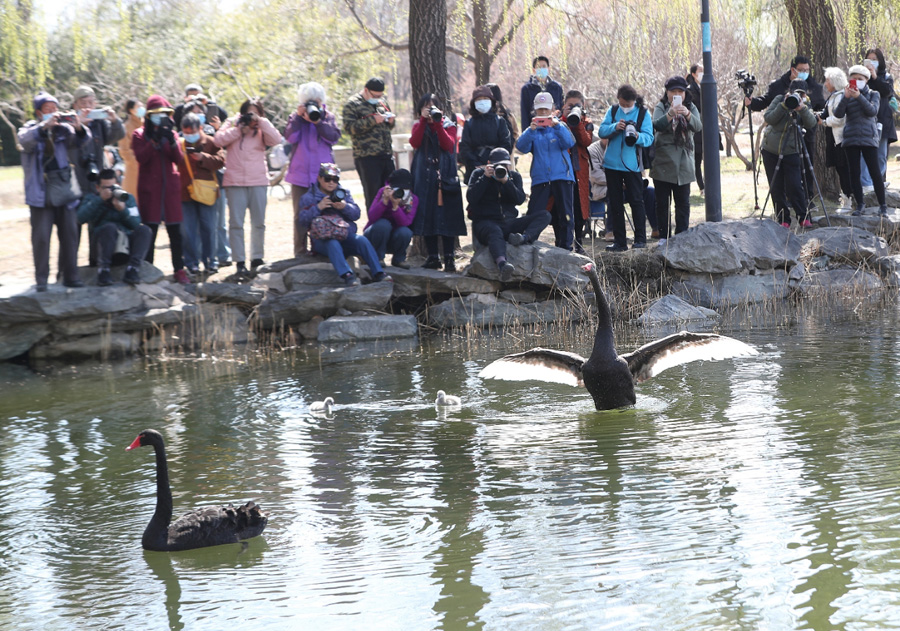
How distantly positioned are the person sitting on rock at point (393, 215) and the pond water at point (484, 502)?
3469 mm

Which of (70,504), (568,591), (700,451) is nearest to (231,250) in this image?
(70,504)

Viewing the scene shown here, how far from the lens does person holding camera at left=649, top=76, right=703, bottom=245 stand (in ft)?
44.1

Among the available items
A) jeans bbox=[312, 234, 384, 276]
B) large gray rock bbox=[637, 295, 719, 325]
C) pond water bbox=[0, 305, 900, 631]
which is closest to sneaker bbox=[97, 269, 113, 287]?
jeans bbox=[312, 234, 384, 276]

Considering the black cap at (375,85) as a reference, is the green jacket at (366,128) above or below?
below

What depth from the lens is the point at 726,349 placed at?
845 centimetres

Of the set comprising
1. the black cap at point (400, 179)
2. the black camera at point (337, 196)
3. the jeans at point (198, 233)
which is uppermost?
the black cap at point (400, 179)

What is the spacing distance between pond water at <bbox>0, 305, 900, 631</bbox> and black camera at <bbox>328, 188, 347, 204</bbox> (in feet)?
11.1

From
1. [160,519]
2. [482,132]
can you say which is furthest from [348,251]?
[160,519]

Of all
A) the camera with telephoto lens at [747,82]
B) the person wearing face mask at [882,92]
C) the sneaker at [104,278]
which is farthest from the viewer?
the person wearing face mask at [882,92]

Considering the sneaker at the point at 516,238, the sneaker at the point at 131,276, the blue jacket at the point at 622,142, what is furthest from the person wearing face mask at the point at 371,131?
the sneaker at the point at 131,276

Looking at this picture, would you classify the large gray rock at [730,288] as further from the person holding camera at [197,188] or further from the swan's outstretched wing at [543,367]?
the person holding camera at [197,188]

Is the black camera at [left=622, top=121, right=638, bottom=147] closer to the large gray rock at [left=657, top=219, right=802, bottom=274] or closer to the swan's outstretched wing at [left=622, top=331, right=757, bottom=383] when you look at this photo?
the large gray rock at [left=657, top=219, right=802, bottom=274]

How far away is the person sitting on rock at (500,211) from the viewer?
507 inches

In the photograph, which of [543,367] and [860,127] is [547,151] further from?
[543,367]
